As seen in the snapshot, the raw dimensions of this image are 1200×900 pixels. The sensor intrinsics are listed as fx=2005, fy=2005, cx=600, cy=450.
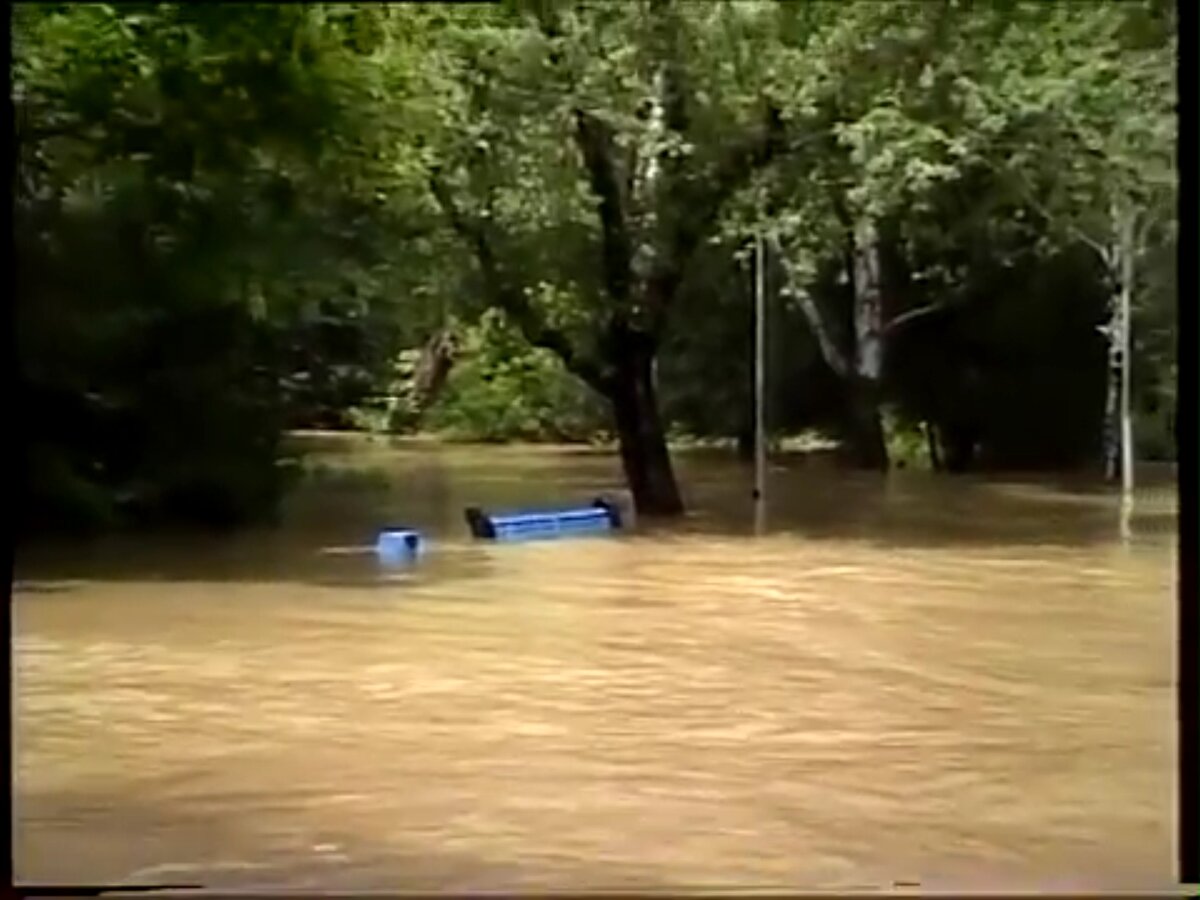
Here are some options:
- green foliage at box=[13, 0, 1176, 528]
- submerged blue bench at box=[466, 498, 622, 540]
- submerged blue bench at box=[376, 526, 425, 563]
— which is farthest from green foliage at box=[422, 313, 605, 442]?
submerged blue bench at box=[376, 526, 425, 563]

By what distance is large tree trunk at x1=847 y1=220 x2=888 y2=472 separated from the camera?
5621 mm

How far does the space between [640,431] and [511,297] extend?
0.58 m

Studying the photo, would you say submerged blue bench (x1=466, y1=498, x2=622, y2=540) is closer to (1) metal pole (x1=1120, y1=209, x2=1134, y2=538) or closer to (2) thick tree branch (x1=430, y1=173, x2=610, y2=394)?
(2) thick tree branch (x1=430, y1=173, x2=610, y2=394)

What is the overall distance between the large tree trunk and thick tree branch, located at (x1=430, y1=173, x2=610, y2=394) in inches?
32.2

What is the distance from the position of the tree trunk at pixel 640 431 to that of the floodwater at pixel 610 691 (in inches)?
3.3

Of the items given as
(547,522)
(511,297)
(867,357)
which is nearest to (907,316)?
(867,357)

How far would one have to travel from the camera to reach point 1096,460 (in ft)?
17.9

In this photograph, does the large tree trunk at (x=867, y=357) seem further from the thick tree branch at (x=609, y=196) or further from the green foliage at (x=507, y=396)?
the green foliage at (x=507, y=396)

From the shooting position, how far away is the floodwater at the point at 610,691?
266 centimetres

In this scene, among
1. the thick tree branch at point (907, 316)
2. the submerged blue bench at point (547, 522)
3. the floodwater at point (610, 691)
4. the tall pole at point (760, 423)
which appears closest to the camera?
the floodwater at point (610, 691)

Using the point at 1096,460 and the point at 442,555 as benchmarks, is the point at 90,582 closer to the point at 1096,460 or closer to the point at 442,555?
the point at 442,555

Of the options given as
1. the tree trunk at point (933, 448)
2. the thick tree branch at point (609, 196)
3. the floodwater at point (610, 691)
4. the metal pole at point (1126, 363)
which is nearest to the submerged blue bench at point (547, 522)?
the floodwater at point (610, 691)

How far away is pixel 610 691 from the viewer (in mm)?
4180

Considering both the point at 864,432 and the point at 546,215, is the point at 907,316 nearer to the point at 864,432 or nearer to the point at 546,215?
the point at 864,432
